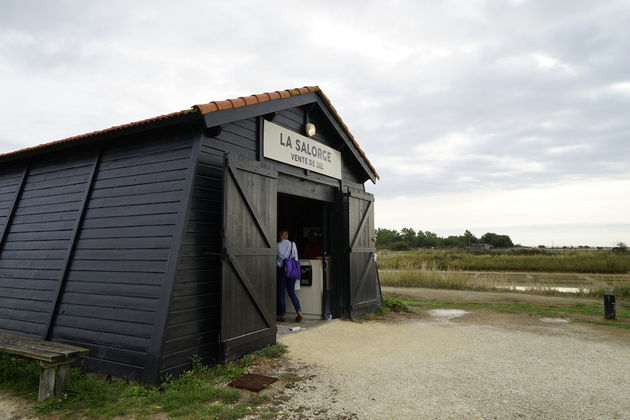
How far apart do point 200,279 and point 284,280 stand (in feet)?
10.4

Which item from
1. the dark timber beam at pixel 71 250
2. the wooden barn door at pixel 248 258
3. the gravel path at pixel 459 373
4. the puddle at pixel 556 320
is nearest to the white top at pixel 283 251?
the gravel path at pixel 459 373

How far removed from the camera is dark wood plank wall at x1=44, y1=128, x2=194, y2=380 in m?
4.61

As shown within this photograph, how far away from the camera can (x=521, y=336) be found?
6.85 metres

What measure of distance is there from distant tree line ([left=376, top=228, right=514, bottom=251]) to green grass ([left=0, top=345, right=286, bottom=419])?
77917 millimetres

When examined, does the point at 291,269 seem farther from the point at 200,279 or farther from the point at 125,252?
the point at 125,252

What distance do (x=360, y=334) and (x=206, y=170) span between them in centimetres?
396

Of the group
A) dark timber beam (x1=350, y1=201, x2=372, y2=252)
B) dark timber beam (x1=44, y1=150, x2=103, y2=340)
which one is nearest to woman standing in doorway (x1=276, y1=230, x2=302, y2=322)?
dark timber beam (x1=350, y1=201, x2=372, y2=252)

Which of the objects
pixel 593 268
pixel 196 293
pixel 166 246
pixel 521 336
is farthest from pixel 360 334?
pixel 593 268

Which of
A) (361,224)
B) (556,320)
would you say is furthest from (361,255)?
(556,320)

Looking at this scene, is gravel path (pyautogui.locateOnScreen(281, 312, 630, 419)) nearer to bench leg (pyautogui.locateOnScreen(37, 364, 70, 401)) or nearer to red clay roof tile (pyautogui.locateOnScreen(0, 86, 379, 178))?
bench leg (pyautogui.locateOnScreen(37, 364, 70, 401))

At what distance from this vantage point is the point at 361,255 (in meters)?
8.55

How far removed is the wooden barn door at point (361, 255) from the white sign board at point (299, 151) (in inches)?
32.1

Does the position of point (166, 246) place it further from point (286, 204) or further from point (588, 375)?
point (286, 204)

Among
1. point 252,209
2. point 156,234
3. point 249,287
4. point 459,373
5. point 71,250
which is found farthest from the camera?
point 71,250
